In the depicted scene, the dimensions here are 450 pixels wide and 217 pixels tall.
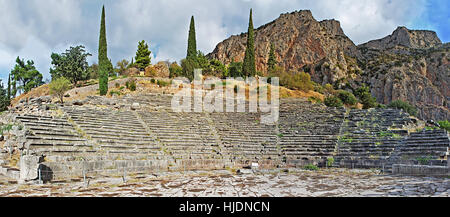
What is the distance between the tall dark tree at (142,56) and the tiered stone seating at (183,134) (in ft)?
63.0

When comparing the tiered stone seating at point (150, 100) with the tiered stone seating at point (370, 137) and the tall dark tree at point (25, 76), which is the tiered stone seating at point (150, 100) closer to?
the tiered stone seating at point (370, 137)

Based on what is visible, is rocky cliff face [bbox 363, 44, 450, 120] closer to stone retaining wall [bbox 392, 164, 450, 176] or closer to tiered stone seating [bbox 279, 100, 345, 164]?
tiered stone seating [bbox 279, 100, 345, 164]

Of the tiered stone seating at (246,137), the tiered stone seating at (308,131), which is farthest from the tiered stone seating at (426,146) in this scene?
the tiered stone seating at (246,137)

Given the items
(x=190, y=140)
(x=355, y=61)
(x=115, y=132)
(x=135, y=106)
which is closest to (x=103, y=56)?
(x=135, y=106)

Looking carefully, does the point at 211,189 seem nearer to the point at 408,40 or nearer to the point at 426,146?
the point at 426,146

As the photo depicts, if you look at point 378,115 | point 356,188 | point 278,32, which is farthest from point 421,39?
point 356,188

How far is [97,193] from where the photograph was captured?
762 centimetres

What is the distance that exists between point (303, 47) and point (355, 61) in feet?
36.8

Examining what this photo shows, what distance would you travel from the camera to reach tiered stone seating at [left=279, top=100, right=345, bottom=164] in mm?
14961

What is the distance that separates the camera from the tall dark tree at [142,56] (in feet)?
121

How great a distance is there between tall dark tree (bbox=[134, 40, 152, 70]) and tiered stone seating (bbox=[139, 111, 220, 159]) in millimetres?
19200

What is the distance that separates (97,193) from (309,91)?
2619 cm

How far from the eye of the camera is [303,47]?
2411 inches

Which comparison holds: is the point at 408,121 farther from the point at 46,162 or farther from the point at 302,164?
the point at 46,162
